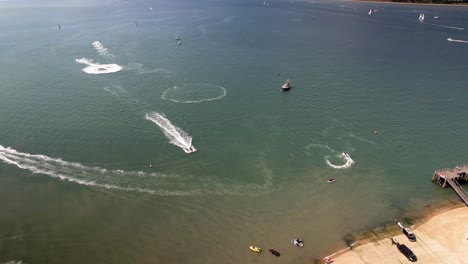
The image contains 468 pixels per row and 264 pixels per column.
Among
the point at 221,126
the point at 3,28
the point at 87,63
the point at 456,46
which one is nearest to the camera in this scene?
the point at 221,126

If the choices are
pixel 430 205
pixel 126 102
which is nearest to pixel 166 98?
pixel 126 102

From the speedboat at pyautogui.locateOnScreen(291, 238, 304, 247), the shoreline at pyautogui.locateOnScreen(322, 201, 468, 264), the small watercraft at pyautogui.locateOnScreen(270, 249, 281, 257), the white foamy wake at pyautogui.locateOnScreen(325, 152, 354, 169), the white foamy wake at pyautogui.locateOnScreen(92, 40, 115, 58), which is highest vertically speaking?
the white foamy wake at pyautogui.locateOnScreen(92, 40, 115, 58)

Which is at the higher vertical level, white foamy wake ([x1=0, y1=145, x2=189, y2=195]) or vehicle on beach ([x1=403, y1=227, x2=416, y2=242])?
vehicle on beach ([x1=403, y1=227, x2=416, y2=242])

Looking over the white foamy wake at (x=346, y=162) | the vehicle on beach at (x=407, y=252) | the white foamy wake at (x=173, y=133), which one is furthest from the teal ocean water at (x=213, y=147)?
the vehicle on beach at (x=407, y=252)

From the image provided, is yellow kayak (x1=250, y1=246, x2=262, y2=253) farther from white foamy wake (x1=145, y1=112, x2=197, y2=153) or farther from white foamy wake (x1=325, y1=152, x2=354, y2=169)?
white foamy wake (x1=145, y1=112, x2=197, y2=153)

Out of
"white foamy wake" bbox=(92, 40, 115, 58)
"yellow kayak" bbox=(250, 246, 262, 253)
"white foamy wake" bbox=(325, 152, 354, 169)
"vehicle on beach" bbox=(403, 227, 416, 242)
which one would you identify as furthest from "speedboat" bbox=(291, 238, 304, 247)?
"white foamy wake" bbox=(92, 40, 115, 58)

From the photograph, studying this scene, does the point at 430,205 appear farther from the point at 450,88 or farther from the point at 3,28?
the point at 3,28

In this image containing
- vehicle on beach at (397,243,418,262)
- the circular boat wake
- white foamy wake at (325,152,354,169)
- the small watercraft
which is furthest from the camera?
the circular boat wake
